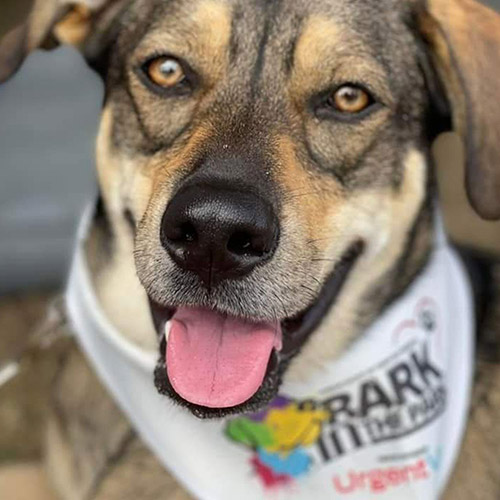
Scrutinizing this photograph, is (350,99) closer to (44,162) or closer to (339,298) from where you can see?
(339,298)

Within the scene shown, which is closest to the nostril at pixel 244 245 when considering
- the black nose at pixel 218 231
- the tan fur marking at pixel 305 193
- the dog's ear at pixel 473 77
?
the black nose at pixel 218 231

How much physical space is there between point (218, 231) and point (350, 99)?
1.73 ft

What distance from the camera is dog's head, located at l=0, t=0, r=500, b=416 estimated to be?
1.95 metres

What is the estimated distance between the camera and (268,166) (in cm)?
198

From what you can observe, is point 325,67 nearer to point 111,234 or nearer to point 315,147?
point 315,147

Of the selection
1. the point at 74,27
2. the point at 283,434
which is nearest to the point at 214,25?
the point at 74,27

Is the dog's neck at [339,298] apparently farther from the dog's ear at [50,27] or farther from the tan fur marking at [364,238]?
the dog's ear at [50,27]

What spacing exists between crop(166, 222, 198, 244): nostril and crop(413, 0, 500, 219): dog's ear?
2.26 feet

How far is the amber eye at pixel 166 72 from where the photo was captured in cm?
221

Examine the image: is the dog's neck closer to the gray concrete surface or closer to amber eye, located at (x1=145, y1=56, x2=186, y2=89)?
amber eye, located at (x1=145, y1=56, x2=186, y2=89)

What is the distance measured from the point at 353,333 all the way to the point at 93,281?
0.66 metres

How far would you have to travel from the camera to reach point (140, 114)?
226cm

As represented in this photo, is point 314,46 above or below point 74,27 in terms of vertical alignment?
above

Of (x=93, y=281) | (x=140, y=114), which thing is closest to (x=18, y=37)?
(x=140, y=114)
